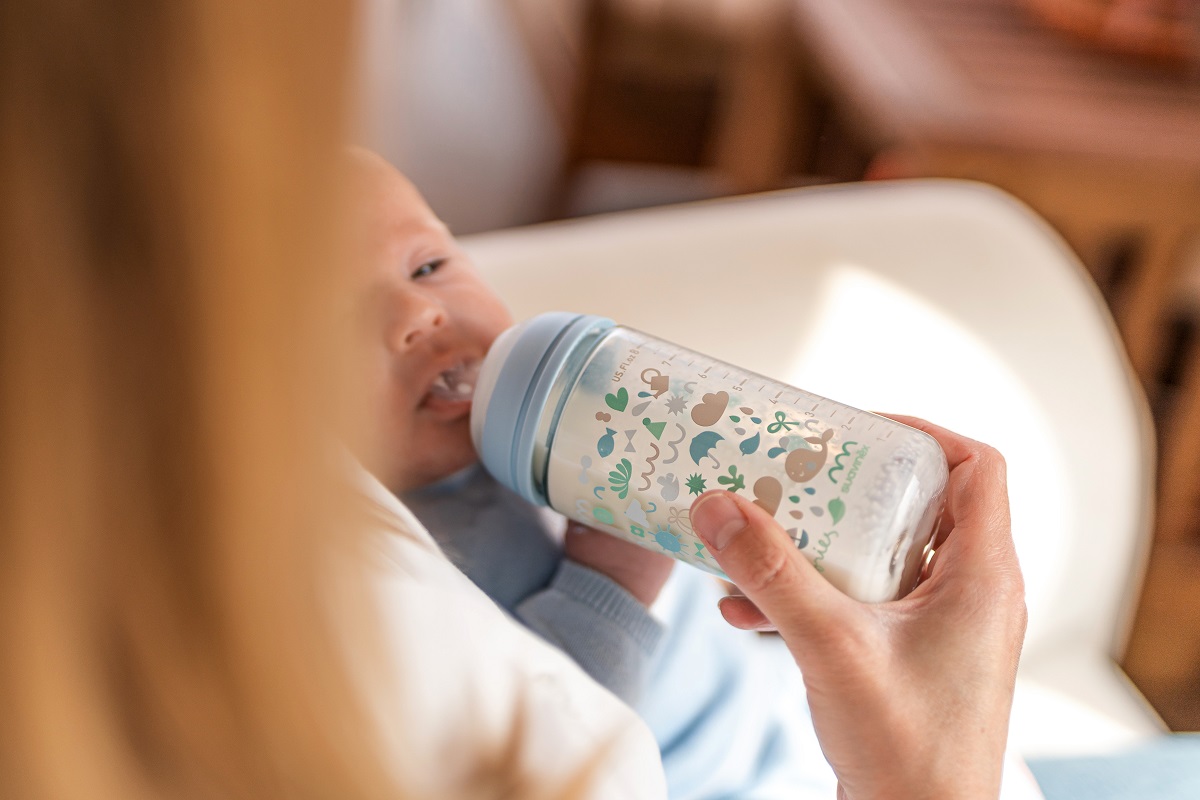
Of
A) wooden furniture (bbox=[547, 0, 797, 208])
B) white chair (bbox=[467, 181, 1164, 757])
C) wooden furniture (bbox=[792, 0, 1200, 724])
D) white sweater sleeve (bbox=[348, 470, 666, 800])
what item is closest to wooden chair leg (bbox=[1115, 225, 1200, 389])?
wooden furniture (bbox=[792, 0, 1200, 724])

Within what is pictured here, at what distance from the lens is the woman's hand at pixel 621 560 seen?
0.85 meters

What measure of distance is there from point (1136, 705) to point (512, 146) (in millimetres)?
2021

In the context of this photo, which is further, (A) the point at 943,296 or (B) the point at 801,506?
(A) the point at 943,296

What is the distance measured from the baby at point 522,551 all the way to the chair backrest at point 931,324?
0.21 m

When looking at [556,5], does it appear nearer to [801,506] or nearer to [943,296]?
[943,296]

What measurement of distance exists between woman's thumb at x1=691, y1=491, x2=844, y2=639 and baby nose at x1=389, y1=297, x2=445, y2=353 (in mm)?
336

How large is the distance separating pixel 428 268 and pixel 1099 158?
3.49 ft

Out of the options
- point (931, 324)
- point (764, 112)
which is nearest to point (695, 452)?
point (931, 324)

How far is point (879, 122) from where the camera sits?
1678 millimetres

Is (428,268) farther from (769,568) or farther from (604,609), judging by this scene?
(769,568)

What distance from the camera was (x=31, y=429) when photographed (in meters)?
0.31

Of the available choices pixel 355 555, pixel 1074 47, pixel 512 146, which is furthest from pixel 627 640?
pixel 512 146

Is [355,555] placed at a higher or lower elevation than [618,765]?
higher

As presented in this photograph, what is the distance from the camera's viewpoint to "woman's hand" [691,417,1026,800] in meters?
0.51
